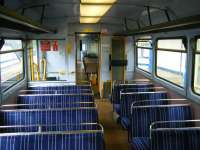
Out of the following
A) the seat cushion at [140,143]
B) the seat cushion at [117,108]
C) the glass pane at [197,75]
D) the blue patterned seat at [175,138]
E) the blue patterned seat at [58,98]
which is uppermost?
the glass pane at [197,75]

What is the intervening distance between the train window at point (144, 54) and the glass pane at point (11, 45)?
10.1ft

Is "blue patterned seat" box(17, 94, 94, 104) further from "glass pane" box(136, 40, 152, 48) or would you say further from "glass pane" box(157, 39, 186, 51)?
"glass pane" box(136, 40, 152, 48)

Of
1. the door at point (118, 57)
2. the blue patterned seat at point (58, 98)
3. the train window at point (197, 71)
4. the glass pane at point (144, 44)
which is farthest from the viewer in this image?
the door at point (118, 57)

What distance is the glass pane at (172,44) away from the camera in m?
4.18

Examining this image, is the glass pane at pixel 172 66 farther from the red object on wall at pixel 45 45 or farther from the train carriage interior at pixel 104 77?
→ the red object on wall at pixel 45 45

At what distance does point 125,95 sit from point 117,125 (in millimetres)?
1204

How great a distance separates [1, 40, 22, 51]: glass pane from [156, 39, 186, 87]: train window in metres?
3.04

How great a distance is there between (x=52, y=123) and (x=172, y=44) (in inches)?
105

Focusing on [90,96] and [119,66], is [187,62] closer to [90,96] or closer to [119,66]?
[90,96]

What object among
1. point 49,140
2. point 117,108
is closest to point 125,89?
point 117,108

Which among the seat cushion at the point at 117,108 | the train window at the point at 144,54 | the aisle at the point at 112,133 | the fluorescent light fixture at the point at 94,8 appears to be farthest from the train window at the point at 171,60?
the aisle at the point at 112,133

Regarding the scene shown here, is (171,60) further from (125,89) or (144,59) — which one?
(144,59)

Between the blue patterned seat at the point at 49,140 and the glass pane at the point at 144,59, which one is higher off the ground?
the glass pane at the point at 144,59

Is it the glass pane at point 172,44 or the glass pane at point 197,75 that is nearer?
the glass pane at point 197,75
